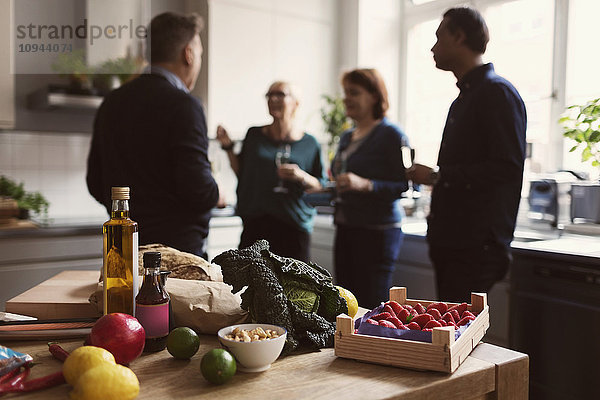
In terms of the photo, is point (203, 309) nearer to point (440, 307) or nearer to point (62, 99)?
point (440, 307)

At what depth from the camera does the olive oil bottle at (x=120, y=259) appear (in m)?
1.06

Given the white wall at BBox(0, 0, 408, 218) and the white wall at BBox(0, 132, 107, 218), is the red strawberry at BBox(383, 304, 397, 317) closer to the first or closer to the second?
the white wall at BBox(0, 0, 408, 218)

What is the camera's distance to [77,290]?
4.59ft

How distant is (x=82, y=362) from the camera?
2.78ft

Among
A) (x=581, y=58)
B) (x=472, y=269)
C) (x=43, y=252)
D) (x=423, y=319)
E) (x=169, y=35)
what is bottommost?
(x=43, y=252)

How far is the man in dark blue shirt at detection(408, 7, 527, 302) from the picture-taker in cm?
202

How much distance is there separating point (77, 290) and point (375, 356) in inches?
31.4

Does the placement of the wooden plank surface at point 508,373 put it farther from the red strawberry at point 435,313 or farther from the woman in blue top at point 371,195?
the woman in blue top at point 371,195

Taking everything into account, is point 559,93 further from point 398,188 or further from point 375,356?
point 375,356

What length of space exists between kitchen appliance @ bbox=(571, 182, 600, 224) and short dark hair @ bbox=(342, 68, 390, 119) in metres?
0.95

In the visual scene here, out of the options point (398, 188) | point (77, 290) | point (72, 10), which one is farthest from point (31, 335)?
point (72, 10)

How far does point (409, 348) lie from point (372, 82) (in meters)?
1.87

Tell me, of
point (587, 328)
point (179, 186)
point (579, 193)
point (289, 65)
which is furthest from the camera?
point (289, 65)

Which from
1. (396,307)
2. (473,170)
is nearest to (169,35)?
(473,170)
